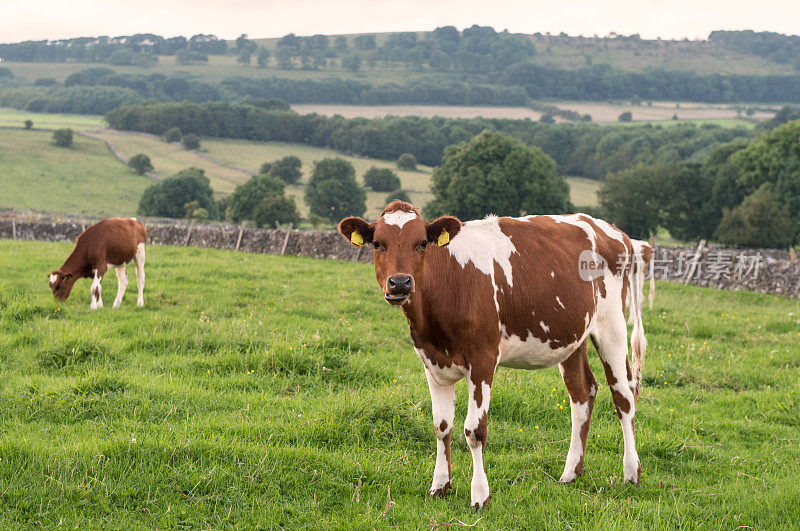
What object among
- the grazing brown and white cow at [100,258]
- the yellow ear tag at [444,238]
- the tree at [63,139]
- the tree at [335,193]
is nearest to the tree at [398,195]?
the tree at [335,193]

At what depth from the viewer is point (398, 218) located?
4883 millimetres

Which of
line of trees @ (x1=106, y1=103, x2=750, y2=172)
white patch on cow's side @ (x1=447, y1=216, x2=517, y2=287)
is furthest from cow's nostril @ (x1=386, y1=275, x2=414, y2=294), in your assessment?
line of trees @ (x1=106, y1=103, x2=750, y2=172)

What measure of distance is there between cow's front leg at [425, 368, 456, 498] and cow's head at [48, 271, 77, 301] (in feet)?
33.5

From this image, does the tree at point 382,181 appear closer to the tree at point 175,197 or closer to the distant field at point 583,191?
the tree at point 175,197

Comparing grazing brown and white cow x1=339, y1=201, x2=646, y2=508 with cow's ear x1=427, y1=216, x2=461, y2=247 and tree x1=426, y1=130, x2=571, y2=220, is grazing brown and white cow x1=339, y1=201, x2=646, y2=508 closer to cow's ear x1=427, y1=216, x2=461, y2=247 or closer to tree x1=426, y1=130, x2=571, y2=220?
cow's ear x1=427, y1=216, x2=461, y2=247

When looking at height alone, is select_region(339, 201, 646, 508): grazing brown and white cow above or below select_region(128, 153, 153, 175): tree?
above

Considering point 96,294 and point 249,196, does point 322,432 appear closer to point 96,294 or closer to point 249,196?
point 96,294

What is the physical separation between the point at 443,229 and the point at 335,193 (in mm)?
60994

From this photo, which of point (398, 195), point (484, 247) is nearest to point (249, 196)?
point (398, 195)

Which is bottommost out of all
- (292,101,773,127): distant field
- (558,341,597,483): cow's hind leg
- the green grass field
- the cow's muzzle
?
the green grass field

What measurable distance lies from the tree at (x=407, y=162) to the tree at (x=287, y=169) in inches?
536

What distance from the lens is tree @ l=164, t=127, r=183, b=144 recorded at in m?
96.3

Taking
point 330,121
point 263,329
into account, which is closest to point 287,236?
point 263,329

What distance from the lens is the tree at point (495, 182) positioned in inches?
1951
